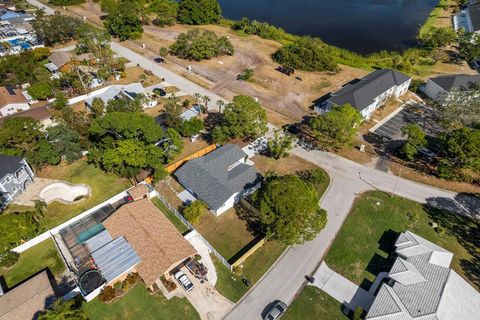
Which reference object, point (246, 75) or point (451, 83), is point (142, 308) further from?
point (451, 83)

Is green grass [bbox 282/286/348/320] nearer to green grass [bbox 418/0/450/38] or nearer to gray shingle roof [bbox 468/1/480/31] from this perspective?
gray shingle roof [bbox 468/1/480/31]

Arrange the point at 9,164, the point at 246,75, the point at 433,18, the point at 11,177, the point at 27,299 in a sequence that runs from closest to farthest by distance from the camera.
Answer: the point at 27,299 → the point at 9,164 → the point at 11,177 → the point at 246,75 → the point at 433,18

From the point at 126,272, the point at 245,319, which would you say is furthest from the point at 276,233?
the point at 126,272

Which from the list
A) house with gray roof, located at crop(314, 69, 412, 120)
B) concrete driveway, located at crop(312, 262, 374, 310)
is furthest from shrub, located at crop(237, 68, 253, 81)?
concrete driveway, located at crop(312, 262, 374, 310)

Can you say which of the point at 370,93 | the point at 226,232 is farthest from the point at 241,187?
the point at 370,93

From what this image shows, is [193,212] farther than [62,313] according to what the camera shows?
Yes

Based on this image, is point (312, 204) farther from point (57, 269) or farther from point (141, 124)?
point (57, 269)

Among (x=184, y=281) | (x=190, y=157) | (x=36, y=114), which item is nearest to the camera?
(x=184, y=281)
